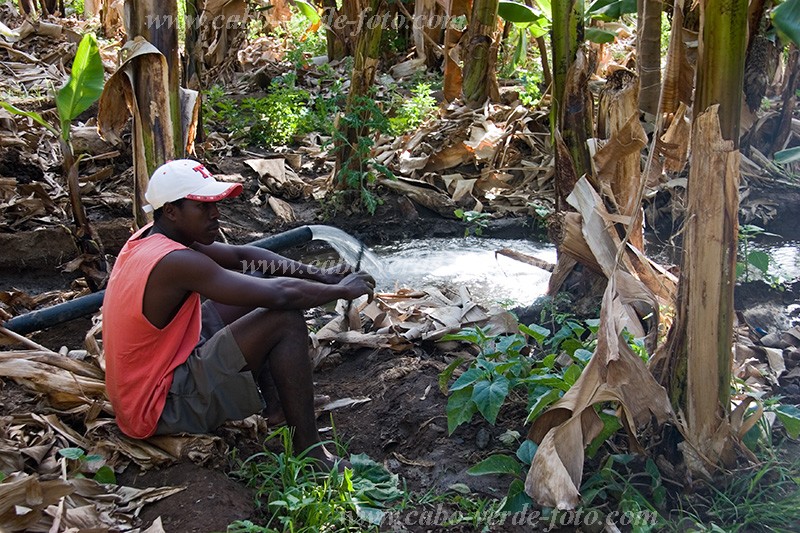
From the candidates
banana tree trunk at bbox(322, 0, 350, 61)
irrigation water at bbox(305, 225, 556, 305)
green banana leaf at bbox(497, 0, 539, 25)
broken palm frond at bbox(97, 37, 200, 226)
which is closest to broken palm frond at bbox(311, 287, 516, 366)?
irrigation water at bbox(305, 225, 556, 305)

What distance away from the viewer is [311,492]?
2.80 metres

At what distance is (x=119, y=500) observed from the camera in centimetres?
268

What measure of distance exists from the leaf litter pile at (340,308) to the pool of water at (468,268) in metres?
0.46

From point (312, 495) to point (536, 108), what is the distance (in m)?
5.34

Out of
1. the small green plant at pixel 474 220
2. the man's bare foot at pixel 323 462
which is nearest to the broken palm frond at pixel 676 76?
the man's bare foot at pixel 323 462

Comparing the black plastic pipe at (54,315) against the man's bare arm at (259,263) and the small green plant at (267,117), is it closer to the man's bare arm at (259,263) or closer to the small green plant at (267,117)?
the man's bare arm at (259,263)

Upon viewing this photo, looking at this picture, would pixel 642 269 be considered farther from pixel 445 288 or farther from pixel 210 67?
pixel 210 67

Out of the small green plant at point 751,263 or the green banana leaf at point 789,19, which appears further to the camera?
the small green plant at point 751,263

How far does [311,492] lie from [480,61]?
19.3ft

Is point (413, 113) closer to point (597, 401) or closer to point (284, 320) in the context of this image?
point (284, 320)

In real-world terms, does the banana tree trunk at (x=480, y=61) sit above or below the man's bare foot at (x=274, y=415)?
above

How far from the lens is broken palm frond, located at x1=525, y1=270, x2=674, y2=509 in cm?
256

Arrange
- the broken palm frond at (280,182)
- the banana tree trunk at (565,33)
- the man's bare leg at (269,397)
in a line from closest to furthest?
the man's bare leg at (269,397), the banana tree trunk at (565,33), the broken palm frond at (280,182)

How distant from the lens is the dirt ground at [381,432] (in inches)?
106
